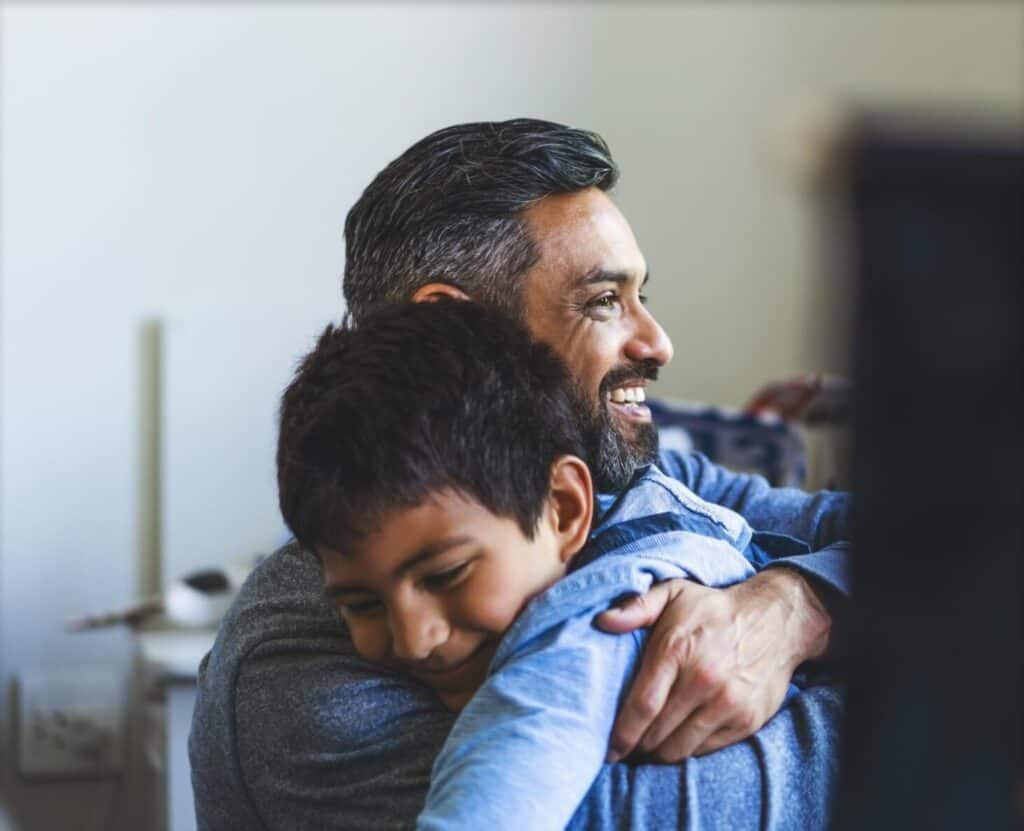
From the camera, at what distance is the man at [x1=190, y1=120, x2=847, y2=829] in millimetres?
883

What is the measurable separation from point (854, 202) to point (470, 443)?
1.63ft

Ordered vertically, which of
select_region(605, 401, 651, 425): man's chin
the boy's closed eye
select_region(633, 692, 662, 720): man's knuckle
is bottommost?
select_region(633, 692, 662, 720): man's knuckle

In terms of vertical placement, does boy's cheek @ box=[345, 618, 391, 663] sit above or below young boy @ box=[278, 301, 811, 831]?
below

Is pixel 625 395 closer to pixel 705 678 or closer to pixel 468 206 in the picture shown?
pixel 468 206

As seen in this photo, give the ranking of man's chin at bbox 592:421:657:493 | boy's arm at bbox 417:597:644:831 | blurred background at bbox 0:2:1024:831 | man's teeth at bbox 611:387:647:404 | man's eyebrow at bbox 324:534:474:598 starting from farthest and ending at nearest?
blurred background at bbox 0:2:1024:831 → man's teeth at bbox 611:387:647:404 → man's chin at bbox 592:421:657:493 → man's eyebrow at bbox 324:534:474:598 → boy's arm at bbox 417:597:644:831

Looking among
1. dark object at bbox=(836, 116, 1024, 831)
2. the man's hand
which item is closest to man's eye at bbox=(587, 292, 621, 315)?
the man's hand

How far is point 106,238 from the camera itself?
2469 mm

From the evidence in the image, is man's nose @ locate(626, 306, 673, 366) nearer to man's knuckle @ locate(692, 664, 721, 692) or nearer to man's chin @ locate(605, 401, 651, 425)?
man's chin @ locate(605, 401, 651, 425)

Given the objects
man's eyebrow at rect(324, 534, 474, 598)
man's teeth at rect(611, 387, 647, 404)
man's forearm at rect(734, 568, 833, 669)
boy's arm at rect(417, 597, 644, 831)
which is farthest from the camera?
man's teeth at rect(611, 387, 647, 404)

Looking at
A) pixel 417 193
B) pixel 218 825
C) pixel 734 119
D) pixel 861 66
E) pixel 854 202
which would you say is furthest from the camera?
pixel 734 119

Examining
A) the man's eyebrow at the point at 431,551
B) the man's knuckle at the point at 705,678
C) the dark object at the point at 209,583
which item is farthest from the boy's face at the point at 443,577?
the dark object at the point at 209,583

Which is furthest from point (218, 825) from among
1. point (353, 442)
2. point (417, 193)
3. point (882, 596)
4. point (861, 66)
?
point (861, 66)

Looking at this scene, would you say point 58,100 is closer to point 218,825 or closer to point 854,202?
point 218,825

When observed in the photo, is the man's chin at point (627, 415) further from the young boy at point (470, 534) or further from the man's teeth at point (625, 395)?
the young boy at point (470, 534)
